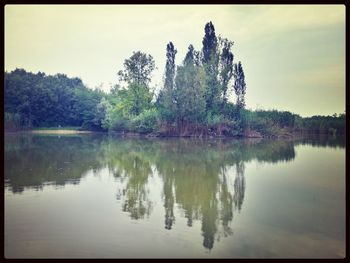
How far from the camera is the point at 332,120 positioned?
60.4 metres

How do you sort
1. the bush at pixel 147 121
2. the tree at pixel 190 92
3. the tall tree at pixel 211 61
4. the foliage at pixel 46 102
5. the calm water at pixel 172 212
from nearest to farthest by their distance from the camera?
the calm water at pixel 172 212
the tree at pixel 190 92
the tall tree at pixel 211 61
the bush at pixel 147 121
the foliage at pixel 46 102

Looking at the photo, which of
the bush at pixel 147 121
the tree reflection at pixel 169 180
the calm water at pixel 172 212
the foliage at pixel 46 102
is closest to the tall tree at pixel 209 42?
the bush at pixel 147 121

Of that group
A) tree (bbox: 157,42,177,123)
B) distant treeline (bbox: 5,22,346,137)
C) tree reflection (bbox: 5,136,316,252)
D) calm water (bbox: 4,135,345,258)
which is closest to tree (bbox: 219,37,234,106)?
distant treeline (bbox: 5,22,346,137)

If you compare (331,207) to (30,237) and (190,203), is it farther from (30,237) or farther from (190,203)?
(30,237)

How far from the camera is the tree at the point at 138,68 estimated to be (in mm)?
56875

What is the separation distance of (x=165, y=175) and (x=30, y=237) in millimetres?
8397

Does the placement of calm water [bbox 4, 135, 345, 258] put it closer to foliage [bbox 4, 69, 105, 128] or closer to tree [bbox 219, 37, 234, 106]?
tree [bbox 219, 37, 234, 106]

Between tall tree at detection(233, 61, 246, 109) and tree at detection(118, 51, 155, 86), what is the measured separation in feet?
43.9

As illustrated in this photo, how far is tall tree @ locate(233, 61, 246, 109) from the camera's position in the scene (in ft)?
167

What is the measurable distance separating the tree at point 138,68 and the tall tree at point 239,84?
43.9 feet

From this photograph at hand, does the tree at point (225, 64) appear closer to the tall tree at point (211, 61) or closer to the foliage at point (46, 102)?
the tall tree at point (211, 61)

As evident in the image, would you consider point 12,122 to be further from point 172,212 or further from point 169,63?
point 172,212

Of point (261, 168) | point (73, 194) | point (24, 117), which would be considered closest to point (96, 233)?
point (73, 194)

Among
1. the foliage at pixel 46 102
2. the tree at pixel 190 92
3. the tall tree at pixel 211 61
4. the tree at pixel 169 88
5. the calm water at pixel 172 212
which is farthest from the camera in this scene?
the foliage at pixel 46 102
